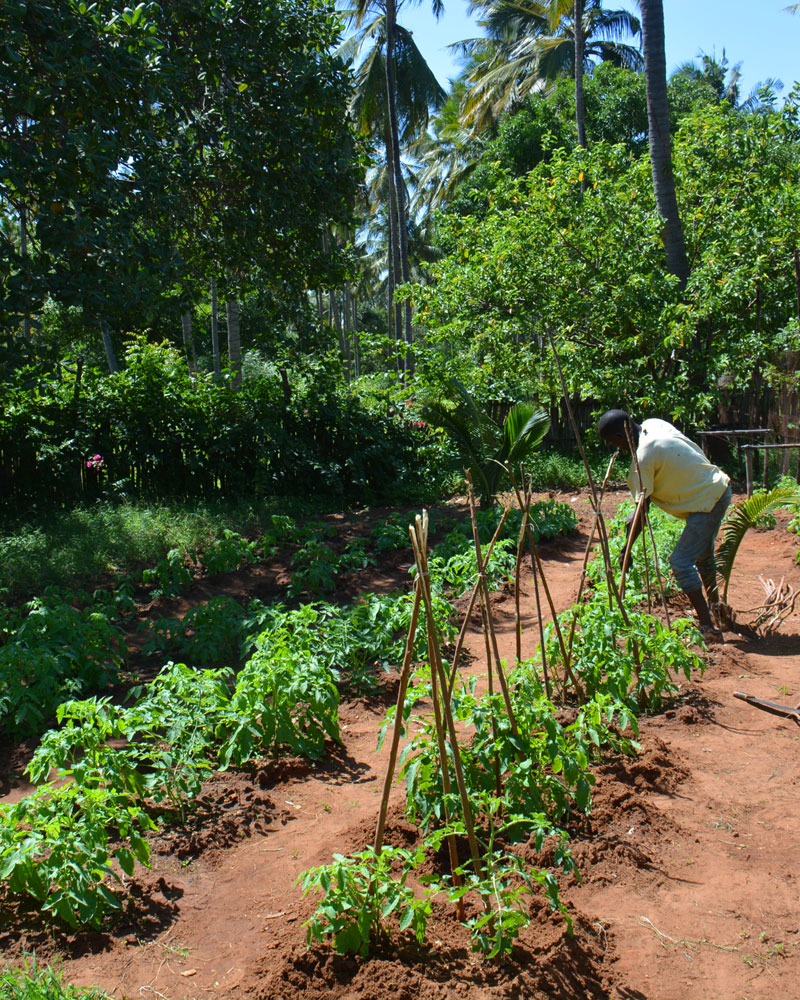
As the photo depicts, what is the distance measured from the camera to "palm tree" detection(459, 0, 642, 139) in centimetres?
2502

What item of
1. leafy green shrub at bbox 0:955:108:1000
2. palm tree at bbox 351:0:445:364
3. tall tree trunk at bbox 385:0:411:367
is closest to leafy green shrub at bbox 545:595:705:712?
leafy green shrub at bbox 0:955:108:1000

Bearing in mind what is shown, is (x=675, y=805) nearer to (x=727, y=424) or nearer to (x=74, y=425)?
(x=74, y=425)

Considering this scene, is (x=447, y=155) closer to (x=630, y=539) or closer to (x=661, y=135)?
(x=661, y=135)

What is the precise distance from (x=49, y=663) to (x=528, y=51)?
26.6 metres

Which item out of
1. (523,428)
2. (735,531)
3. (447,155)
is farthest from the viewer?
(447,155)

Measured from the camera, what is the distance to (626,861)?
10.1 ft

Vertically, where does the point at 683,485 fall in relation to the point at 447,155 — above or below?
below

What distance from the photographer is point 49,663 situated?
14.5 feet

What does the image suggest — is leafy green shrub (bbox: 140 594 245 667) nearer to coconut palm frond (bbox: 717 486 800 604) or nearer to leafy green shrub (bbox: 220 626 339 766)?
leafy green shrub (bbox: 220 626 339 766)

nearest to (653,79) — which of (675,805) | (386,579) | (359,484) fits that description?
(359,484)

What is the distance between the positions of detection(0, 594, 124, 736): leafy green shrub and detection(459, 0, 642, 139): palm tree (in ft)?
81.1

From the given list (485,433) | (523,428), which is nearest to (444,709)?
(523,428)

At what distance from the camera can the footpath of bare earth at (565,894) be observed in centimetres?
250

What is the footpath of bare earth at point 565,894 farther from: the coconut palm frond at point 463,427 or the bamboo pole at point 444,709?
the coconut palm frond at point 463,427
